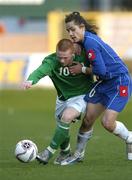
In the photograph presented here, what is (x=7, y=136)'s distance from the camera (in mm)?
15672

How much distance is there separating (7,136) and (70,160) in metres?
4.33

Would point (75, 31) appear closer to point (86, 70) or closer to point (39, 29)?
point (86, 70)

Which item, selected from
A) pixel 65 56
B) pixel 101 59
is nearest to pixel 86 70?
pixel 101 59

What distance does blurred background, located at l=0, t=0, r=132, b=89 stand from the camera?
1013 inches

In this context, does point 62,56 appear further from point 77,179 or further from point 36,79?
point 77,179

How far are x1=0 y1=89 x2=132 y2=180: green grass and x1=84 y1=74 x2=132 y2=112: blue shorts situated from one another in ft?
2.63

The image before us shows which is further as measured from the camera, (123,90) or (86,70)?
(123,90)

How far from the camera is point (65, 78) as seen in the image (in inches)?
448

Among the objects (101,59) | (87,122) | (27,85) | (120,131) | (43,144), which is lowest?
(43,144)

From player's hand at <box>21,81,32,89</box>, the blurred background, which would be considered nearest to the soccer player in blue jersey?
player's hand at <box>21,81,32,89</box>

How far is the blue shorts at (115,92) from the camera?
1134 cm

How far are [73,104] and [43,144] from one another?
2.92 metres

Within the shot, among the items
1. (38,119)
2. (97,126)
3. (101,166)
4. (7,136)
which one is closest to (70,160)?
(101,166)

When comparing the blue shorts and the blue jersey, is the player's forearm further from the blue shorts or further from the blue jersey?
the blue shorts
